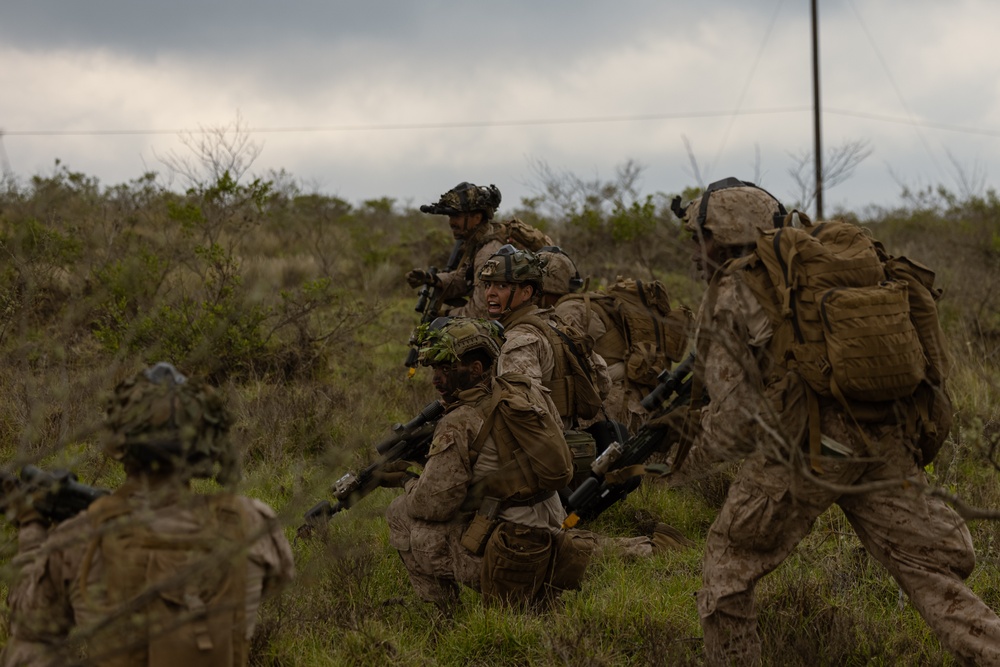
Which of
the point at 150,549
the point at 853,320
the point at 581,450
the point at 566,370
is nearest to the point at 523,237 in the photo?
the point at 566,370

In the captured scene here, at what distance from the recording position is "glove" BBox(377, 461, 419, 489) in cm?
510

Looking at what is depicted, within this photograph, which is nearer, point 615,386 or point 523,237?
point 615,386

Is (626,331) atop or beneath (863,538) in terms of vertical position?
atop

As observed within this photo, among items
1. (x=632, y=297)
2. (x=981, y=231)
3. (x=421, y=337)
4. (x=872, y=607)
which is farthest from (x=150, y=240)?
(x=981, y=231)

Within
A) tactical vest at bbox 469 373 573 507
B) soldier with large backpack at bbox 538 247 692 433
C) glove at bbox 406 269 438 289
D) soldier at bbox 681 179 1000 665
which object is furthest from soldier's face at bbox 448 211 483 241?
soldier at bbox 681 179 1000 665

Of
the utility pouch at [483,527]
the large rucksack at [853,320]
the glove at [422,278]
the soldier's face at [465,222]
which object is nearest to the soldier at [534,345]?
the utility pouch at [483,527]

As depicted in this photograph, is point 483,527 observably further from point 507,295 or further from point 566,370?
point 507,295

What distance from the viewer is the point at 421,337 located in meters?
4.84

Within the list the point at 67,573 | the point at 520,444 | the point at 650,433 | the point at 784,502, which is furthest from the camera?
the point at 520,444

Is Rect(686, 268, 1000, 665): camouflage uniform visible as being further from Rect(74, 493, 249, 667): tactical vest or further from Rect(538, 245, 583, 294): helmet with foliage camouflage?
Rect(538, 245, 583, 294): helmet with foliage camouflage

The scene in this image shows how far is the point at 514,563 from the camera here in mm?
4605

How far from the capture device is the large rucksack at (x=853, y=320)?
3451 millimetres

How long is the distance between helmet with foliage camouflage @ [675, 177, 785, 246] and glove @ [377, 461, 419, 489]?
201 cm

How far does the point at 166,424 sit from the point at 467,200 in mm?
5613
